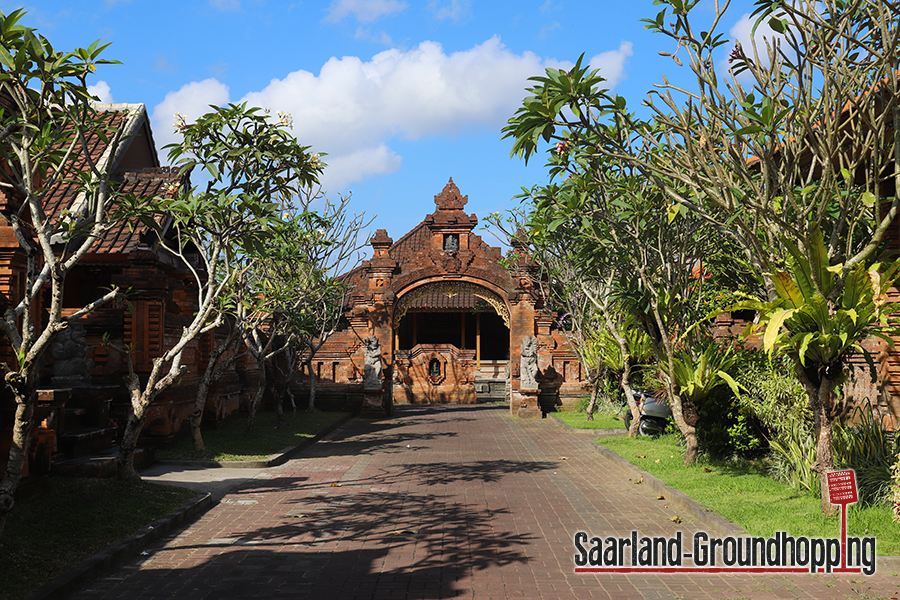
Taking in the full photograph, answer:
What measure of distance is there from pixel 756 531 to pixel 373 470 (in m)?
6.80

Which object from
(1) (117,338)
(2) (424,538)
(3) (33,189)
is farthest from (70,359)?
(2) (424,538)

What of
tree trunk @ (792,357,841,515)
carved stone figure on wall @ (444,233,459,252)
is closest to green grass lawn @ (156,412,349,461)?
carved stone figure on wall @ (444,233,459,252)

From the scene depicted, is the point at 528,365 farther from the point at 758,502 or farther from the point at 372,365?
the point at 758,502

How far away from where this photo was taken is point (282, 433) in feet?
54.9

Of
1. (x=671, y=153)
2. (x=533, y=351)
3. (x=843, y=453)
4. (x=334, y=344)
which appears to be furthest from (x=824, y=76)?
(x=334, y=344)

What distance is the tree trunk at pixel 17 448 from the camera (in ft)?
18.1

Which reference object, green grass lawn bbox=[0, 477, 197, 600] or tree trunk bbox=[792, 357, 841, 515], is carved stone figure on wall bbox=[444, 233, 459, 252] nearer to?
green grass lawn bbox=[0, 477, 197, 600]

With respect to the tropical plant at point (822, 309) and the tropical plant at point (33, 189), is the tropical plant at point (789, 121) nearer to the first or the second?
the tropical plant at point (822, 309)

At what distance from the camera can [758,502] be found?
8.28 meters

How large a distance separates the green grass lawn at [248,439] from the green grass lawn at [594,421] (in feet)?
23.4

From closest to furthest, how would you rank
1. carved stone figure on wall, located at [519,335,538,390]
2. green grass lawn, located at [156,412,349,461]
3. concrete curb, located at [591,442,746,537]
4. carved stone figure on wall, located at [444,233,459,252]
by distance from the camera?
concrete curb, located at [591,442,746,537] < green grass lawn, located at [156,412,349,461] < carved stone figure on wall, located at [519,335,538,390] < carved stone figure on wall, located at [444,233,459,252]

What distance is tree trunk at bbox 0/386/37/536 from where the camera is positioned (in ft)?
18.1

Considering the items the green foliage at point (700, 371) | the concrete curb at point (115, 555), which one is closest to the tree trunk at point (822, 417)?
the green foliage at point (700, 371)

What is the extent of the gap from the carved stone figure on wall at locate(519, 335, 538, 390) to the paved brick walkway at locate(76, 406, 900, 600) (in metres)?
10.3
